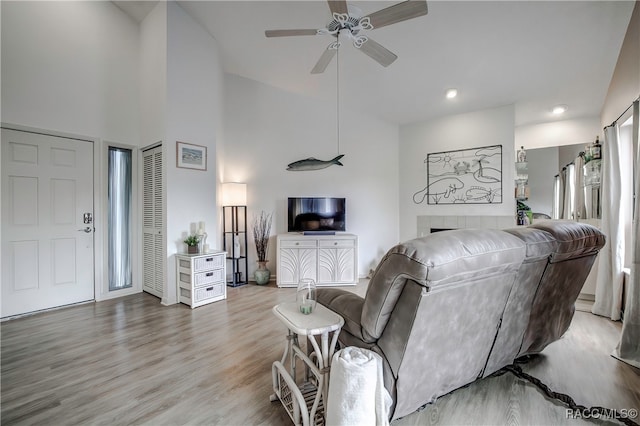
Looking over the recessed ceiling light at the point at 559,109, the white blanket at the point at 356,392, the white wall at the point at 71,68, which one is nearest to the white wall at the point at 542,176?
the recessed ceiling light at the point at 559,109

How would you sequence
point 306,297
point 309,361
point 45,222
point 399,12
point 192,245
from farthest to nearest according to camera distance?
point 192,245
point 45,222
point 399,12
point 306,297
point 309,361

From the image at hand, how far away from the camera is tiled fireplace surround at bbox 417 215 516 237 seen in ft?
14.1

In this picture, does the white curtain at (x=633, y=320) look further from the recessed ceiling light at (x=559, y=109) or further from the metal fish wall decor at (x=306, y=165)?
the metal fish wall decor at (x=306, y=165)

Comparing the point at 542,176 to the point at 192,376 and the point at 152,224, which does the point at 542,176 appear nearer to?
the point at 192,376

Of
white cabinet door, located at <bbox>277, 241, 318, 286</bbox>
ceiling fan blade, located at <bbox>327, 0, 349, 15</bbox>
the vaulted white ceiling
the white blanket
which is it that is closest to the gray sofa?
the white blanket

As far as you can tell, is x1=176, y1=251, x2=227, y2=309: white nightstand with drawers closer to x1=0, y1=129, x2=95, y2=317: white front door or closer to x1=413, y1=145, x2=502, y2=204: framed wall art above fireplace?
x1=0, y1=129, x2=95, y2=317: white front door

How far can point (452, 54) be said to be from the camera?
330cm

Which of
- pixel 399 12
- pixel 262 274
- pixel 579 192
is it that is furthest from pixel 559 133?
pixel 262 274

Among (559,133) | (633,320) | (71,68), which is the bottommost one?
(633,320)

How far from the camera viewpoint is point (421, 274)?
42.6 inches

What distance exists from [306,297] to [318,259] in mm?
2784

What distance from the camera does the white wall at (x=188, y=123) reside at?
3.36m

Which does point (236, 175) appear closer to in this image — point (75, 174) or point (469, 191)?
point (75, 174)

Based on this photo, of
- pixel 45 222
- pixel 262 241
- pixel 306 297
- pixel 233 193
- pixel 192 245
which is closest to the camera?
pixel 306 297
